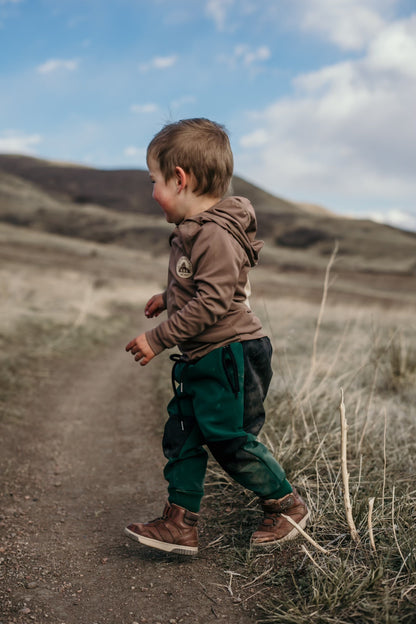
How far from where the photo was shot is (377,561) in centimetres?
201

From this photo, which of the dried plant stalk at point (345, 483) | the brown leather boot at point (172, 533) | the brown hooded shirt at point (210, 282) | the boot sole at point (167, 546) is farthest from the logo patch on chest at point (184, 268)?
the boot sole at point (167, 546)

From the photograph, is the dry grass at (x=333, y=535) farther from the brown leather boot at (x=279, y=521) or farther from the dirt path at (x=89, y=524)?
the dirt path at (x=89, y=524)

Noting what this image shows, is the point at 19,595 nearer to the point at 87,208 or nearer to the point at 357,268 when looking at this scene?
the point at 357,268

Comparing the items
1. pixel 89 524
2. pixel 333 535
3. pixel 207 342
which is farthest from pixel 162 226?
pixel 333 535

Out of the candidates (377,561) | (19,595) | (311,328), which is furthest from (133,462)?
(311,328)

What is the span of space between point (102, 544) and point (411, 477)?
166 cm

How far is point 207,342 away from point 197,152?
30.2 inches

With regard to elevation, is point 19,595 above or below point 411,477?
below

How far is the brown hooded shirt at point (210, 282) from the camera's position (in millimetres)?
2104

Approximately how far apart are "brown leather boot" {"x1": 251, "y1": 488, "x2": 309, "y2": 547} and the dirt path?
22cm

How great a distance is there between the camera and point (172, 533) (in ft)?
7.47

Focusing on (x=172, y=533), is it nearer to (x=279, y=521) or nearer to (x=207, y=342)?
(x=279, y=521)

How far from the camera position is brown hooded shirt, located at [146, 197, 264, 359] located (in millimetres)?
2104

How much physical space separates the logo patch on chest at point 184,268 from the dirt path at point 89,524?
1228 mm
